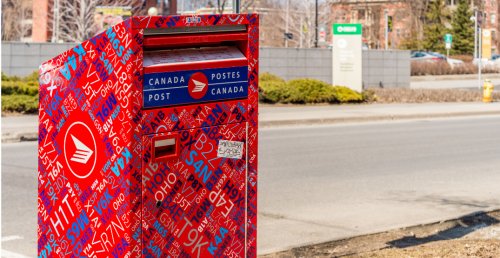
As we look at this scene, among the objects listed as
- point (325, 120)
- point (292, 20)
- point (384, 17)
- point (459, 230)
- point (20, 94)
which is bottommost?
point (459, 230)

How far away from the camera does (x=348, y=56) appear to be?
Answer: 30.3 meters

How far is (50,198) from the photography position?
431 cm

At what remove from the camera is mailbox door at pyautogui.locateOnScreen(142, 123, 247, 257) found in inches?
155

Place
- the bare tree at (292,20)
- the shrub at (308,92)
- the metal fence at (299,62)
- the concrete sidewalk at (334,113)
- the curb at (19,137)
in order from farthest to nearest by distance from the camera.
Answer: the bare tree at (292,20), the metal fence at (299,62), the shrub at (308,92), the concrete sidewalk at (334,113), the curb at (19,137)

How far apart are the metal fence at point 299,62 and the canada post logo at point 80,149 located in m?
23.1

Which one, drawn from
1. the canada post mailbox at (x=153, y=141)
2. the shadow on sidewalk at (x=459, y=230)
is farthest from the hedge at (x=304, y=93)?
the canada post mailbox at (x=153, y=141)

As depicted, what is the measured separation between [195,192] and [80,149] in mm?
606

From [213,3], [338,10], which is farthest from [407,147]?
[338,10]

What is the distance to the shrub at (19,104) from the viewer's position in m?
21.3

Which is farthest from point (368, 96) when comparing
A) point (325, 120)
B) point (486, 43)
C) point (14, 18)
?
point (14, 18)

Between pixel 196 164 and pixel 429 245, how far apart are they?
325 cm

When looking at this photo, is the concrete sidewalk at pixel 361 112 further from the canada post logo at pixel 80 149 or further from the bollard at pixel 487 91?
the canada post logo at pixel 80 149

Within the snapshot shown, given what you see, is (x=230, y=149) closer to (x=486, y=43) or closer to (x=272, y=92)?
(x=272, y=92)

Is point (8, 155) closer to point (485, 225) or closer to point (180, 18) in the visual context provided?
point (485, 225)
